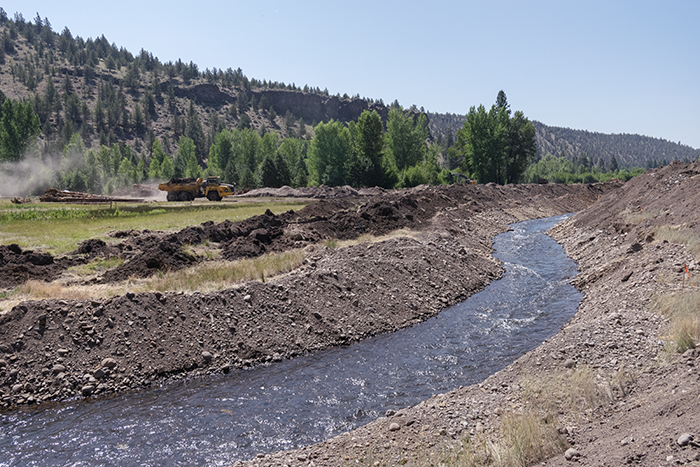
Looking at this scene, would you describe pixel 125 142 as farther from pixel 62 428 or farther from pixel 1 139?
pixel 62 428

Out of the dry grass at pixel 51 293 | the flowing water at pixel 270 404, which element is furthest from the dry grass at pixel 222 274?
the flowing water at pixel 270 404

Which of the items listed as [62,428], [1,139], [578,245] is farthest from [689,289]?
[1,139]

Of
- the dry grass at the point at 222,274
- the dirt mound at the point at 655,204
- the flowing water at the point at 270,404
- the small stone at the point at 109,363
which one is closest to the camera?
the flowing water at the point at 270,404

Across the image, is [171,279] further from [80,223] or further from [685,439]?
[80,223]

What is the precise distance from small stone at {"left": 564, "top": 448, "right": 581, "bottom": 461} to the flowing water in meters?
4.98

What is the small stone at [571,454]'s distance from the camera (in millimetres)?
6799

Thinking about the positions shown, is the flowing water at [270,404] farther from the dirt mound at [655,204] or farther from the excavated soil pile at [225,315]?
the dirt mound at [655,204]

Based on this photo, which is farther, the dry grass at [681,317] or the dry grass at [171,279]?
the dry grass at [171,279]

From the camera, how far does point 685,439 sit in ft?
18.9

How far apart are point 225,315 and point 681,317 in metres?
13.4

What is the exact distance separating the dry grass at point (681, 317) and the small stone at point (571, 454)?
489 centimetres

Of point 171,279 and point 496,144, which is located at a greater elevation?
point 496,144

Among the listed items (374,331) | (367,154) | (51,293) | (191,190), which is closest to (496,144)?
(367,154)

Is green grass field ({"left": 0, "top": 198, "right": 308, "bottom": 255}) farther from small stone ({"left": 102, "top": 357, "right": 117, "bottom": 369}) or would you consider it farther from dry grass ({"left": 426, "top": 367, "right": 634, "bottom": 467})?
dry grass ({"left": 426, "top": 367, "right": 634, "bottom": 467})
